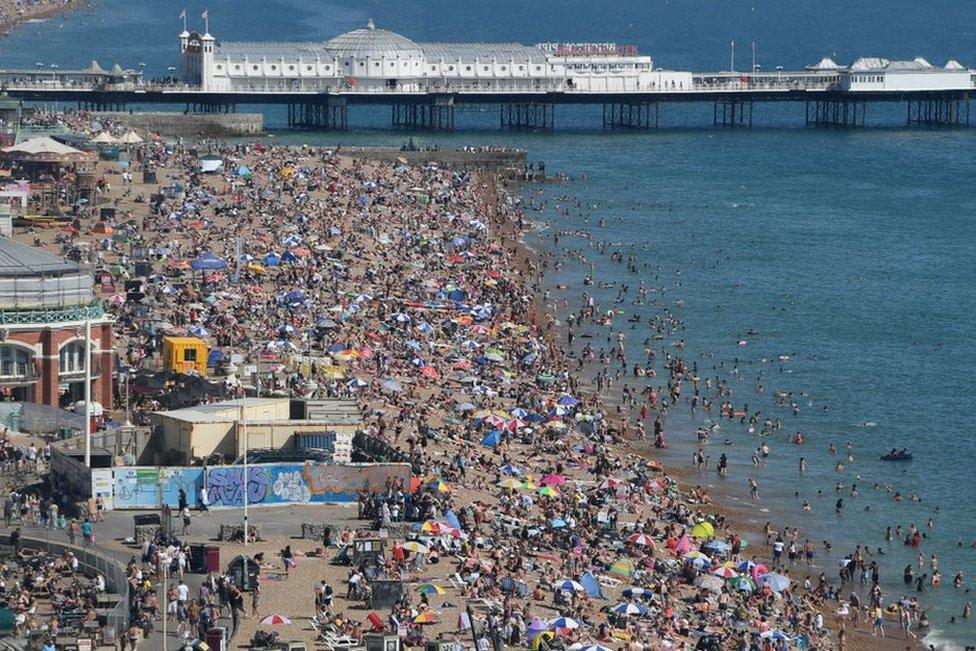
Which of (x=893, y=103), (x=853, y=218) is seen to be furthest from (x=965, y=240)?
(x=893, y=103)

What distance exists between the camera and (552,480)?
2180 inches

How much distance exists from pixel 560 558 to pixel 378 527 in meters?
4.57

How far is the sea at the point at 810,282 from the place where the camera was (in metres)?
60.8

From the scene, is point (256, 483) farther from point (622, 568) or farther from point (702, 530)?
point (702, 530)

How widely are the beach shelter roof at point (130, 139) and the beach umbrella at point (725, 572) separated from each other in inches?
2488

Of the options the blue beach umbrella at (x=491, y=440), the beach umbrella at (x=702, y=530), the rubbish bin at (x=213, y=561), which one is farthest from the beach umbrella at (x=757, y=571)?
the rubbish bin at (x=213, y=561)

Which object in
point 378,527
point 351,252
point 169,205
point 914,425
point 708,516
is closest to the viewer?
point 378,527

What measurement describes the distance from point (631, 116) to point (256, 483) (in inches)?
4448

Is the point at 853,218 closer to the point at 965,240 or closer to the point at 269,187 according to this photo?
the point at 965,240

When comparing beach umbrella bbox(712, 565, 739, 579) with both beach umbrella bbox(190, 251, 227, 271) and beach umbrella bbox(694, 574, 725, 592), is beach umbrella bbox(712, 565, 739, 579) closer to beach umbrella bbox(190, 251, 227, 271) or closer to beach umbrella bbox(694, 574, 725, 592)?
beach umbrella bbox(694, 574, 725, 592)

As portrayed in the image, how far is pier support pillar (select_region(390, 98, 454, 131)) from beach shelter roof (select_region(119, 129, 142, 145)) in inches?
1530

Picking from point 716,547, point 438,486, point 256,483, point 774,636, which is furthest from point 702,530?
point 256,483

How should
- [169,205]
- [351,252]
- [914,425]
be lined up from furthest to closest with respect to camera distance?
[169,205] → [351,252] → [914,425]

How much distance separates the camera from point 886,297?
92562 millimetres
